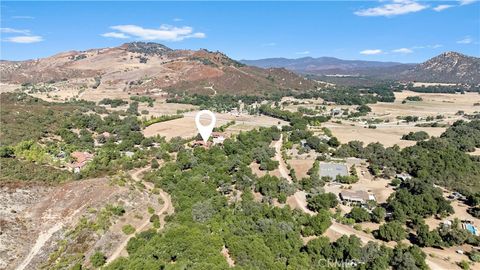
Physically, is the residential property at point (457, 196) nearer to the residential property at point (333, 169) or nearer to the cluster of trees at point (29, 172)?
the residential property at point (333, 169)

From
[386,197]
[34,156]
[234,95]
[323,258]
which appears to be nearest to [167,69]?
[234,95]

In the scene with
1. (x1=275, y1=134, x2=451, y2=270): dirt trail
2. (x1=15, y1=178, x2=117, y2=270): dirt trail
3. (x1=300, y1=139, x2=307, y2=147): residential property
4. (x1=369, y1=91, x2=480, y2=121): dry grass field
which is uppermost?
(x1=15, y1=178, x2=117, y2=270): dirt trail

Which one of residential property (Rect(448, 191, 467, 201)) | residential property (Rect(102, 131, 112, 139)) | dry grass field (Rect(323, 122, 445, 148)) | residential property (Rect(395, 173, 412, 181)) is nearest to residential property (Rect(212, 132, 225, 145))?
residential property (Rect(102, 131, 112, 139))

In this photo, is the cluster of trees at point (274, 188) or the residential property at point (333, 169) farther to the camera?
the residential property at point (333, 169)

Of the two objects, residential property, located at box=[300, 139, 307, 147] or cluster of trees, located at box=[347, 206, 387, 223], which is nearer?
cluster of trees, located at box=[347, 206, 387, 223]

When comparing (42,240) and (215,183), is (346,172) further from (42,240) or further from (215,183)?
(42,240)

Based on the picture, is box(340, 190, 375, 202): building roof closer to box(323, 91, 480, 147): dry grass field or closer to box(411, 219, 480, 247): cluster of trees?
box(411, 219, 480, 247): cluster of trees

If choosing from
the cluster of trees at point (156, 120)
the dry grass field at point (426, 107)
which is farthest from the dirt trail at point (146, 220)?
the dry grass field at point (426, 107)
